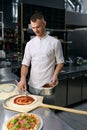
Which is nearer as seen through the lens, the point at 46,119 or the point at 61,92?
the point at 46,119

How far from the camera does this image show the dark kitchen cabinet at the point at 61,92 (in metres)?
3.34

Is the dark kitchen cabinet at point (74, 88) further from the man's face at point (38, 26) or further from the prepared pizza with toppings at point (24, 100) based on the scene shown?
the prepared pizza with toppings at point (24, 100)

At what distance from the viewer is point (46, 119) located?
1206mm

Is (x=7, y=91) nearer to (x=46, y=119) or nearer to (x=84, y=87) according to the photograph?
(x=46, y=119)

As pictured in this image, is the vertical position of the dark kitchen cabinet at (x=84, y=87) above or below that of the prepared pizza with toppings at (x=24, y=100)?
below

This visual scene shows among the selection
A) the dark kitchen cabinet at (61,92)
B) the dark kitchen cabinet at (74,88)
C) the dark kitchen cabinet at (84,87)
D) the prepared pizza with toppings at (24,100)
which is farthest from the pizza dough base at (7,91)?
the dark kitchen cabinet at (84,87)

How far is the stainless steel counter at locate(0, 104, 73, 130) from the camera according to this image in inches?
43.6

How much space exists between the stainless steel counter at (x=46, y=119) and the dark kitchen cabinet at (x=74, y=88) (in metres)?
2.22

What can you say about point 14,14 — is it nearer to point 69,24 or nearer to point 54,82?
point 69,24

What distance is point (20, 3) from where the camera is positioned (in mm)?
3371

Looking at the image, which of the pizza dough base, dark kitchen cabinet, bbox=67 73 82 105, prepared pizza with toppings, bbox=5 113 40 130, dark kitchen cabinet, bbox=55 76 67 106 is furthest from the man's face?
dark kitchen cabinet, bbox=67 73 82 105

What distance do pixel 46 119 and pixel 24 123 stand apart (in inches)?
6.9

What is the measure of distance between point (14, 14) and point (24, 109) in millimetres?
2619

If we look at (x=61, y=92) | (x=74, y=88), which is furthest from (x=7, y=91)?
(x=74, y=88)
